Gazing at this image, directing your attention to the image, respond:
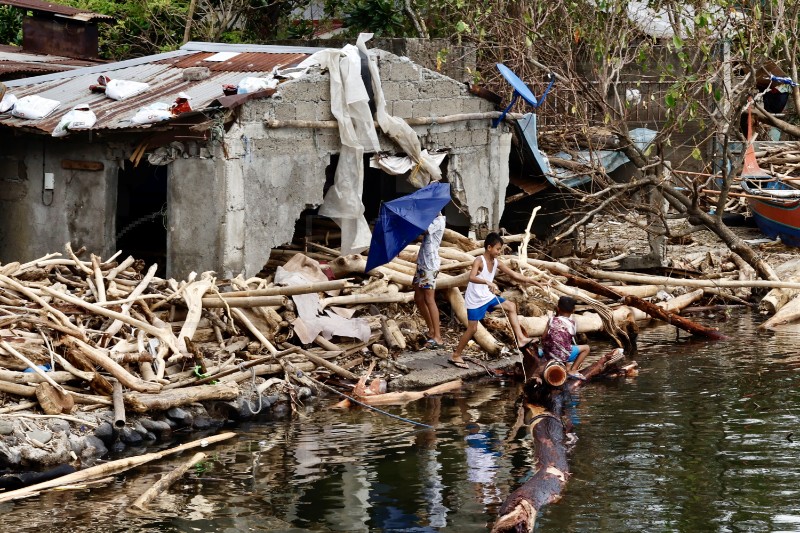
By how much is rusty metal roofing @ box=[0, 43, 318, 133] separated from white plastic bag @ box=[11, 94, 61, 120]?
95 mm

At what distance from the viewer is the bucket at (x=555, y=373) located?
13180 mm

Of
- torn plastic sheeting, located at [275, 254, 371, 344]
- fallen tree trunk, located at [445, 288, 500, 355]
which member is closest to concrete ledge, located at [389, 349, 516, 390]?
fallen tree trunk, located at [445, 288, 500, 355]

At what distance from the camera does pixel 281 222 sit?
1596 cm

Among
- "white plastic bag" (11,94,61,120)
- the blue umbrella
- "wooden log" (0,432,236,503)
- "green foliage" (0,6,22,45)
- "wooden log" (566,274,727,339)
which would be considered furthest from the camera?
"green foliage" (0,6,22,45)

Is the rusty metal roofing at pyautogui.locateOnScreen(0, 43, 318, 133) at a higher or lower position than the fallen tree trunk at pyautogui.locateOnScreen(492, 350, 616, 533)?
higher

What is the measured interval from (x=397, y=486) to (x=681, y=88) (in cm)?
952

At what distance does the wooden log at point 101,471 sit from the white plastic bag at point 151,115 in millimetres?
4957

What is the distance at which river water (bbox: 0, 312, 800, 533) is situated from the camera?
30.4 ft

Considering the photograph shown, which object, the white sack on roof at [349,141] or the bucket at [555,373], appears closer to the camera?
the bucket at [555,373]

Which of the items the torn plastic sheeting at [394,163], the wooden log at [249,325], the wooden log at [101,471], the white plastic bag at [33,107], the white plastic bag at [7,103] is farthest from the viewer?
the torn plastic sheeting at [394,163]

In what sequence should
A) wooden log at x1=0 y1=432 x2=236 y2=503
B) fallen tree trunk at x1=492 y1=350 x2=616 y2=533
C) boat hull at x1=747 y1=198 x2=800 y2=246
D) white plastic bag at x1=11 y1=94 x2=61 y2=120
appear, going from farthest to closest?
boat hull at x1=747 y1=198 x2=800 y2=246 < white plastic bag at x1=11 y1=94 x2=61 y2=120 < wooden log at x1=0 y1=432 x2=236 y2=503 < fallen tree trunk at x1=492 y1=350 x2=616 y2=533

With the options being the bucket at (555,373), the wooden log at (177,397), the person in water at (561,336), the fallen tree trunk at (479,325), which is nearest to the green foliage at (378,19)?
the fallen tree trunk at (479,325)

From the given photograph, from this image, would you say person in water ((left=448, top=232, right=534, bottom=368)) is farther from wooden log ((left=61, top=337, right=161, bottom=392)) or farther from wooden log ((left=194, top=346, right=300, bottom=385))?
wooden log ((left=61, top=337, right=161, bottom=392))

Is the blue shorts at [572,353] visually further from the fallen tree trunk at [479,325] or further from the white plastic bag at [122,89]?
the white plastic bag at [122,89]
